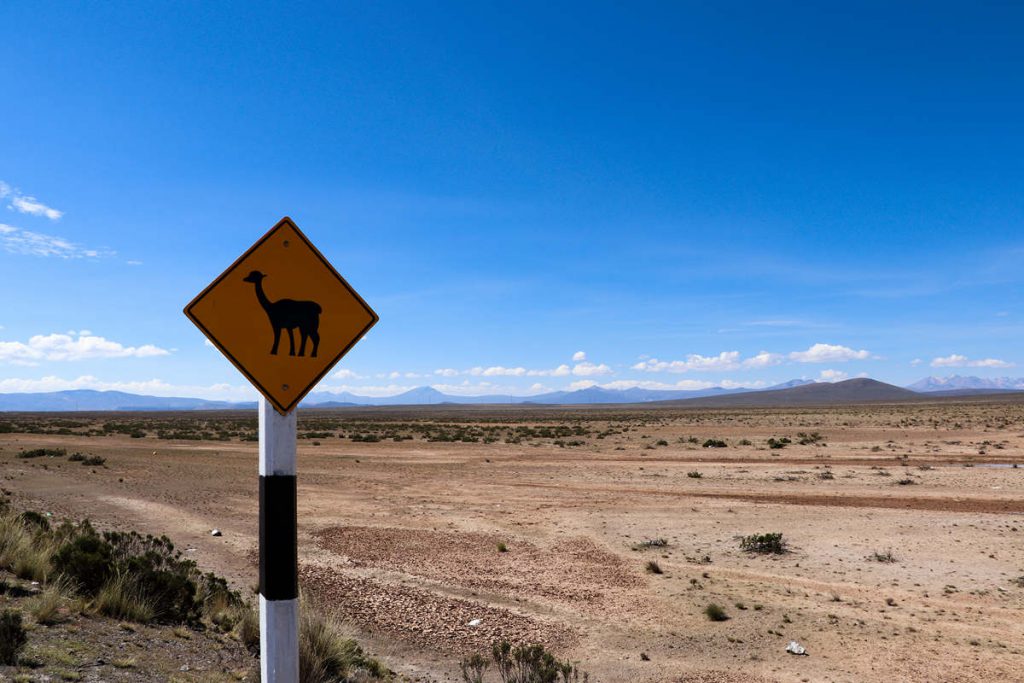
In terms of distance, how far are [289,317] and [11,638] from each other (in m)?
4.18

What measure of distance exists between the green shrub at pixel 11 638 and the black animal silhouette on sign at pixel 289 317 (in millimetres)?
3927

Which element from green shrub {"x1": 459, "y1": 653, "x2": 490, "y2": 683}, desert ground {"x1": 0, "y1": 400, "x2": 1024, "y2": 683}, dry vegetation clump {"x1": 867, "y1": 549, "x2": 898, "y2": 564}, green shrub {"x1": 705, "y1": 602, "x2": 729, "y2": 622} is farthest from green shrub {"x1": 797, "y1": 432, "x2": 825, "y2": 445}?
green shrub {"x1": 459, "y1": 653, "x2": 490, "y2": 683}

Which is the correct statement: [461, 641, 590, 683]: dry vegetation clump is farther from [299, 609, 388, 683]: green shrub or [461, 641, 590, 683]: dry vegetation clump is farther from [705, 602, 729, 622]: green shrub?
[705, 602, 729, 622]: green shrub

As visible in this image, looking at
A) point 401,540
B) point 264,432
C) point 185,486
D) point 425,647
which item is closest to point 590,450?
point 185,486

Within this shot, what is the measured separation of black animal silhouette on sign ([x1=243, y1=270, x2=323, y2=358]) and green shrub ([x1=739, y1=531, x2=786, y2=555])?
12891mm

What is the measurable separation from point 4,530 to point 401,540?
24.8ft

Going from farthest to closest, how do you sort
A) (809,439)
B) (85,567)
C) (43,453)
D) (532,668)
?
(809,439)
(43,453)
(85,567)
(532,668)

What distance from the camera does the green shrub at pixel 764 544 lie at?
13.7 m

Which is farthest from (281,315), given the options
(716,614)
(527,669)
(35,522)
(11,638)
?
(35,522)

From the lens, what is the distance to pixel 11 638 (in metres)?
5.16

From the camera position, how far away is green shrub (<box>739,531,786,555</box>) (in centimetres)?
1374

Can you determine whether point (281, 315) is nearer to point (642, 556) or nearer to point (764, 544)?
point (642, 556)

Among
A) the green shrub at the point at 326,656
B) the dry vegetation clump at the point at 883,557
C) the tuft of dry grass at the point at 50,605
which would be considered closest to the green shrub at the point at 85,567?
the tuft of dry grass at the point at 50,605

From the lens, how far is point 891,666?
7965mm
